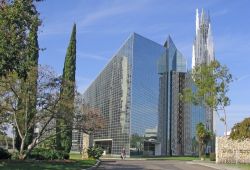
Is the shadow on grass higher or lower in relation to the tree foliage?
lower

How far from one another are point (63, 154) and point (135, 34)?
4793cm

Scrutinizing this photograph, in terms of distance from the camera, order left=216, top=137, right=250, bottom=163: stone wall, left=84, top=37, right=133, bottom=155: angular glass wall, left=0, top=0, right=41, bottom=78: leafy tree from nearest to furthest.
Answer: left=0, top=0, right=41, bottom=78: leafy tree → left=216, top=137, right=250, bottom=163: stone wall → left=84, top=37, right=133, bottom=155: angular glass wall

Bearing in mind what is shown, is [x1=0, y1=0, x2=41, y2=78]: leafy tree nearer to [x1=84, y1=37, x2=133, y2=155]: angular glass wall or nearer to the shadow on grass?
the shadow on grass

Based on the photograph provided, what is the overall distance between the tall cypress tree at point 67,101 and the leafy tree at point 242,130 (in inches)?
583

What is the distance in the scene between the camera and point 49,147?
147 ft

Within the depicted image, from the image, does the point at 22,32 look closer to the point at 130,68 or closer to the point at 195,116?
the point at 130,68

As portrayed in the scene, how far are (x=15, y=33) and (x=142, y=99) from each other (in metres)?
66.8

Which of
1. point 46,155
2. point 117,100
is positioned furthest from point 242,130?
point 117,100

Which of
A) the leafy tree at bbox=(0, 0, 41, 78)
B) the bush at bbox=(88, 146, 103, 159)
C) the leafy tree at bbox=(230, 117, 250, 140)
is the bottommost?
the bush at bbox=(88, 146, 103, 159)

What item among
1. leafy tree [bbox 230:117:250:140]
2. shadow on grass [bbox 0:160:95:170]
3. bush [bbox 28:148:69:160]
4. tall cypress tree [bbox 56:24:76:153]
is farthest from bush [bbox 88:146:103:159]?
shadow on grass [bbox 0:160:95:170]

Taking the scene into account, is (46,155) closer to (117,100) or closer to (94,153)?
(94,153)

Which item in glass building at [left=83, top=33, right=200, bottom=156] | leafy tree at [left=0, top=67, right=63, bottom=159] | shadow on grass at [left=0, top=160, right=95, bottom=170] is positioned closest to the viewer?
shadow on grass at [left=0, top=160, right=95, bottom=170]

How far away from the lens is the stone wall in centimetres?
4938

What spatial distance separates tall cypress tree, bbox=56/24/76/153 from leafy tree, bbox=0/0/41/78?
14.6 meters
